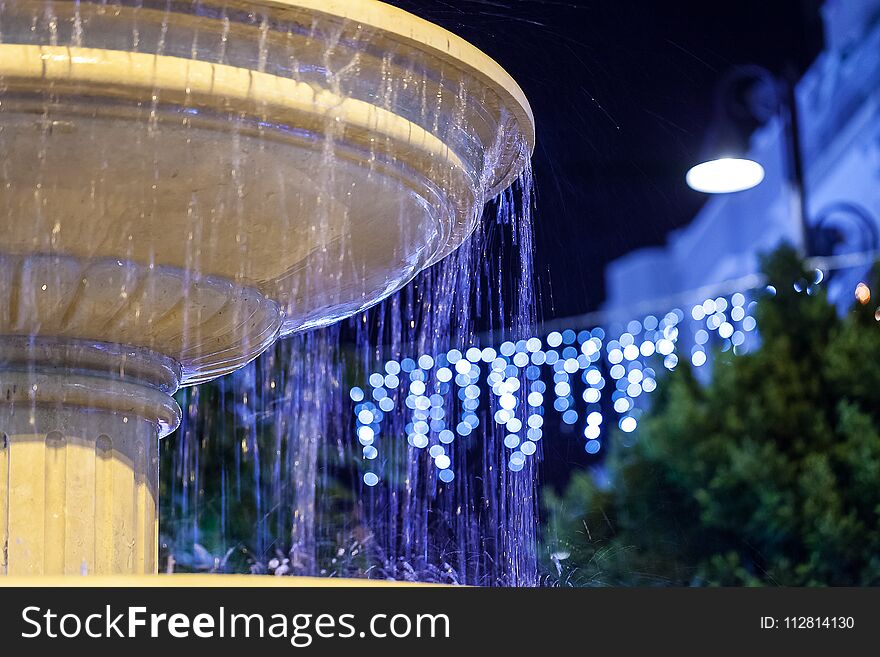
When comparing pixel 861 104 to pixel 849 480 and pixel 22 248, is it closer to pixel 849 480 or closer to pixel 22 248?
pixel 849 480

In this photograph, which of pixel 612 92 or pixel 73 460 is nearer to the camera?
pixel 73 460

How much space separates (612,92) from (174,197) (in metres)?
7.30

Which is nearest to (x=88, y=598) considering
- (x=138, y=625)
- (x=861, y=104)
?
(x=138, y=625)

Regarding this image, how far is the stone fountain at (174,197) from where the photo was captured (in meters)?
2.72

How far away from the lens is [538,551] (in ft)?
A: 29.8

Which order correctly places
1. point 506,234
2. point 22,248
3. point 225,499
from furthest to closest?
1. point 506,234
2. point 225,499
3. point 22,248

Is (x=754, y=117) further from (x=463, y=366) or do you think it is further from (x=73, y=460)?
(x=73, y=460)

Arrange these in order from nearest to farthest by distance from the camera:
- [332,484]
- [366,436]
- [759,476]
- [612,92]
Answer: [759,476] → [332,484] → [366,436] → [612,92]

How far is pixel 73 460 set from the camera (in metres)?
3.24

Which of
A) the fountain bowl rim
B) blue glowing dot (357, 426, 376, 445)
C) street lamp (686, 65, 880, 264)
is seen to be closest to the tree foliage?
blue glowing dot (357, 426, 376, 445)

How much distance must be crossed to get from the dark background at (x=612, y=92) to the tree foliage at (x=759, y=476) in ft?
6.13

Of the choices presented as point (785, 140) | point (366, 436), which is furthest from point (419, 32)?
point (785, 140)

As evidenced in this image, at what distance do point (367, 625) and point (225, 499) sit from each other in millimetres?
6231

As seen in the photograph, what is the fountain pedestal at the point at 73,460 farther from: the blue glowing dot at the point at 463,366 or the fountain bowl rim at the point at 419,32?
the blue glowing dot at the point at 463,366
